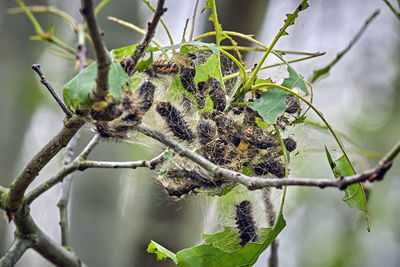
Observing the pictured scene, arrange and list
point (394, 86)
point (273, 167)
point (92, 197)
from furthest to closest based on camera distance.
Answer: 1. point (394, 86)
2. point (92, 197)
3. point (273, 167)

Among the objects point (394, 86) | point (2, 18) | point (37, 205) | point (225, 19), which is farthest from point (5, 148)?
point (394, 86)

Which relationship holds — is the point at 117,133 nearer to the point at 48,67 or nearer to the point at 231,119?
the point at 231,119

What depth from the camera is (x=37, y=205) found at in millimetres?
3059

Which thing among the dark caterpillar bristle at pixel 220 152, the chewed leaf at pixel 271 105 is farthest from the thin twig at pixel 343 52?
the dark caterpillar bristle at pixel 220 152

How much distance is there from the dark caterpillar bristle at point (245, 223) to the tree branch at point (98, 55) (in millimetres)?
652

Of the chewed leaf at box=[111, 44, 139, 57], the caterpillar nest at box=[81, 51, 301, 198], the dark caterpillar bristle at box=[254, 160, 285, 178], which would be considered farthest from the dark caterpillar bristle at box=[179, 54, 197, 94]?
the dark caterpillar bristle at box=[254, 160, 285, 178]

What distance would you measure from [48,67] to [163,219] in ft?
6.79

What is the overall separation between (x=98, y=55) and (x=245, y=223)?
0.76 metres

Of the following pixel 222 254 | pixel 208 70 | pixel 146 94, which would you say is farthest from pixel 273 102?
pixel 222 254

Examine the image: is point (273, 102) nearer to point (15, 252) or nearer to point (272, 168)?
point (272, 168)

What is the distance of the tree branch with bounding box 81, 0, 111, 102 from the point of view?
0.79 m

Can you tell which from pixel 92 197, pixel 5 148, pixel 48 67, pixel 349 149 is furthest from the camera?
pixel 48 67

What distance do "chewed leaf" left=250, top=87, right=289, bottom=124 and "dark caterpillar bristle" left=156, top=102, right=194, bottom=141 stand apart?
0.21 m

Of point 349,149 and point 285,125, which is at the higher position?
point 285,125
